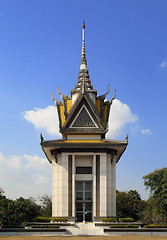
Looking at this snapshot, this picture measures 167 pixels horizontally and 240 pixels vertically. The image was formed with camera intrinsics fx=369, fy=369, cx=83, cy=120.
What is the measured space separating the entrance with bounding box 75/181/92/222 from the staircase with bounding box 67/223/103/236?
328 centimetres

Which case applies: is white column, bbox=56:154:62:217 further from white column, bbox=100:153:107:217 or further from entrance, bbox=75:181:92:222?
white column, bbox=100:153:107:217

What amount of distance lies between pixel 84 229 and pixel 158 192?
86.8ft

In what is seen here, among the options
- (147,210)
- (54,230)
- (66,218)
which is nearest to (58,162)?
(66,218)

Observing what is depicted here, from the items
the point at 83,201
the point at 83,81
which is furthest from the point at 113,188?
the point at 83,81

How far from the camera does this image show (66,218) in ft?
133

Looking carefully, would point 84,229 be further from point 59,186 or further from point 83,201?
point 59,186

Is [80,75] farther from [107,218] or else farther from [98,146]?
[107,218]

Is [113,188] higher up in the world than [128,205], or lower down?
higher up

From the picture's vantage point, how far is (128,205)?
6819 centimetres

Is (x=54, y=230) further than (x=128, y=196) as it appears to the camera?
Answer: No

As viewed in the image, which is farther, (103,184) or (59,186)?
(59,186)

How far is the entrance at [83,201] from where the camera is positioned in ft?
139

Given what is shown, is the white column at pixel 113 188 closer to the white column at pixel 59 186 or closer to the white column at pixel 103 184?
the white column at pixel 103 184

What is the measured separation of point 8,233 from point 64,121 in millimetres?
17590
